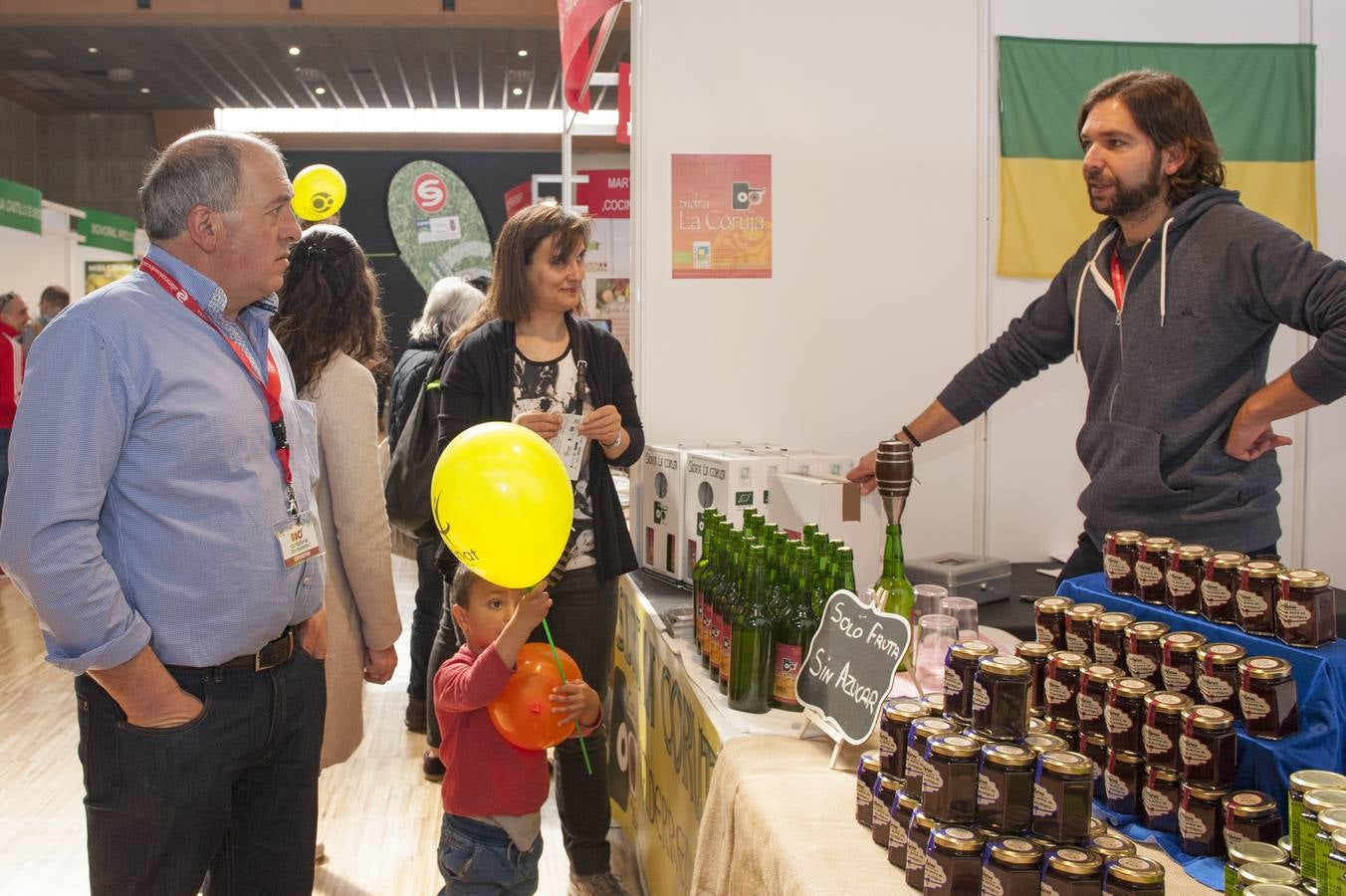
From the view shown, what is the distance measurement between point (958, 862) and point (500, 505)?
1046 mm

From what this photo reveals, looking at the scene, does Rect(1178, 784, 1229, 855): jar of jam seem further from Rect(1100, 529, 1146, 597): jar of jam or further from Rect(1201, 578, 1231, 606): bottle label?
Rect(1100, 529, 1146, 597): jar of jam

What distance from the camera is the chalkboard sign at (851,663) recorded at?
156cm

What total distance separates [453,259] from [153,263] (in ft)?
24.4

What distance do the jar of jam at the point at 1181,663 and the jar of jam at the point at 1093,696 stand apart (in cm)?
6

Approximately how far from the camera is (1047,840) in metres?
1.17

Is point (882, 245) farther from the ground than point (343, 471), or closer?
farther from the ground

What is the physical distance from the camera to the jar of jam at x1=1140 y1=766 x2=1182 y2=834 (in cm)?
133

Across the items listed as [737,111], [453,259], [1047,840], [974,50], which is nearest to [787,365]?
[737,111]

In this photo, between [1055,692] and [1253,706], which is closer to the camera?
[1253,706]

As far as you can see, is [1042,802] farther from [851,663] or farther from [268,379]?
[268,379]

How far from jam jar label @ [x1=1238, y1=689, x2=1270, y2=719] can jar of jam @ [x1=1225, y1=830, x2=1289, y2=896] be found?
0.70 ft

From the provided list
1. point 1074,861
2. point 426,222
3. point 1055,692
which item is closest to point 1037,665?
point 1055,692

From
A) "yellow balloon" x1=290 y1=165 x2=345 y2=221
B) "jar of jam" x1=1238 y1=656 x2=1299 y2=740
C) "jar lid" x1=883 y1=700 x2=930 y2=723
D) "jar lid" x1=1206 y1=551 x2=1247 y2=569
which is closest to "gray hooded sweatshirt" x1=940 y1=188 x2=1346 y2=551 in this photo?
"jar lid" x1=1206 y1=551 x2=1247 y2=569

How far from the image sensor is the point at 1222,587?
147 centimetres
